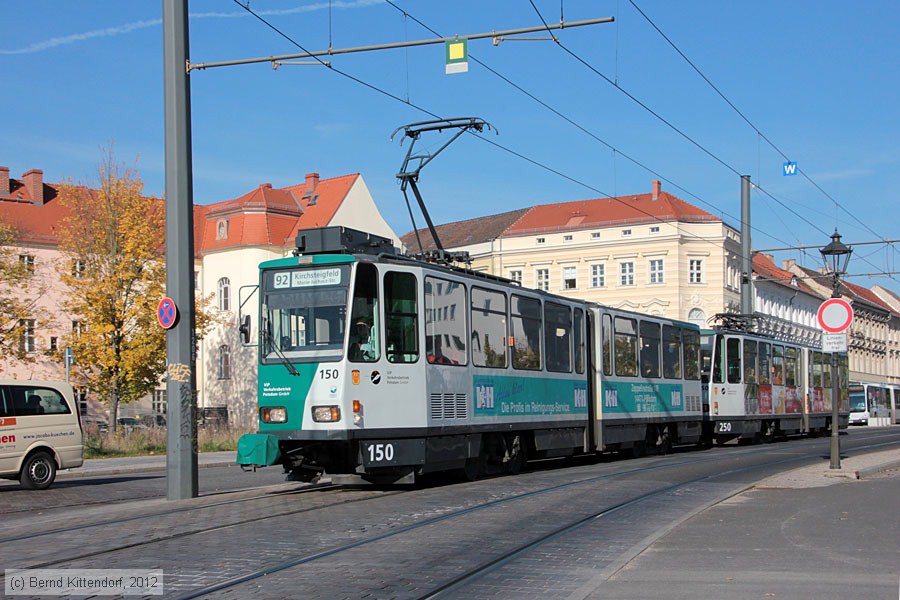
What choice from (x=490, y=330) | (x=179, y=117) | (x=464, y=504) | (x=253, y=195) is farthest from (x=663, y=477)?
(x=253, y=195)

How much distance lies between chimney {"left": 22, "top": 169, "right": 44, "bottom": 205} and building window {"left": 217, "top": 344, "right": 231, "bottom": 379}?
563 inches

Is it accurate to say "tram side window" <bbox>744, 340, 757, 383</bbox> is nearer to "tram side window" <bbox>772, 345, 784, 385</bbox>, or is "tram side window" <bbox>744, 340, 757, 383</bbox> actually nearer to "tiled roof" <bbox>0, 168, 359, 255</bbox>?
"tram side window" <bbox>772, 345, 784, 385</bbox>

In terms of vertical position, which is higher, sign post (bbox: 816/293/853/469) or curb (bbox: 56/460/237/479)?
sign post (bbox: 816/293/853/469)

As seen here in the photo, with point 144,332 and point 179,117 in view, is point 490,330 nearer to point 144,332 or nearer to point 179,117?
point 179,117

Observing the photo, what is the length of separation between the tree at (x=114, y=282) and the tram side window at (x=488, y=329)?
1028 inches

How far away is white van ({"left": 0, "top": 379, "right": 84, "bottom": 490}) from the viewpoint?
61.0ft

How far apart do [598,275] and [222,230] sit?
993 inches

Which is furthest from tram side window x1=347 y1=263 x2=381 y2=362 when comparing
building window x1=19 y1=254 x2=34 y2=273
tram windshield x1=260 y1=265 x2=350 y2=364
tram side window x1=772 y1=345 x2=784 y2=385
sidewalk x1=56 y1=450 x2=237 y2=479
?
building window x1=19 y1=254 x2=34 y2=273

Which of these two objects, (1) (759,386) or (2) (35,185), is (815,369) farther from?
(2) (35,185)

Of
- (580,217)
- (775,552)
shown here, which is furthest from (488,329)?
(580,217)

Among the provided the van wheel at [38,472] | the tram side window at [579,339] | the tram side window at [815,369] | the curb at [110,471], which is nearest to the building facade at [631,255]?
the tram side window at [815,369]

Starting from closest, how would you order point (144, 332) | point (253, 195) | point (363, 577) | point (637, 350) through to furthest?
A: point (363, 577)
point (637, 350)
point (144, 332)
point (253, 195)

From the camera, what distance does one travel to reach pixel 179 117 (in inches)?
615

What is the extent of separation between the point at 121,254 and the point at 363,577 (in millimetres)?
36008
